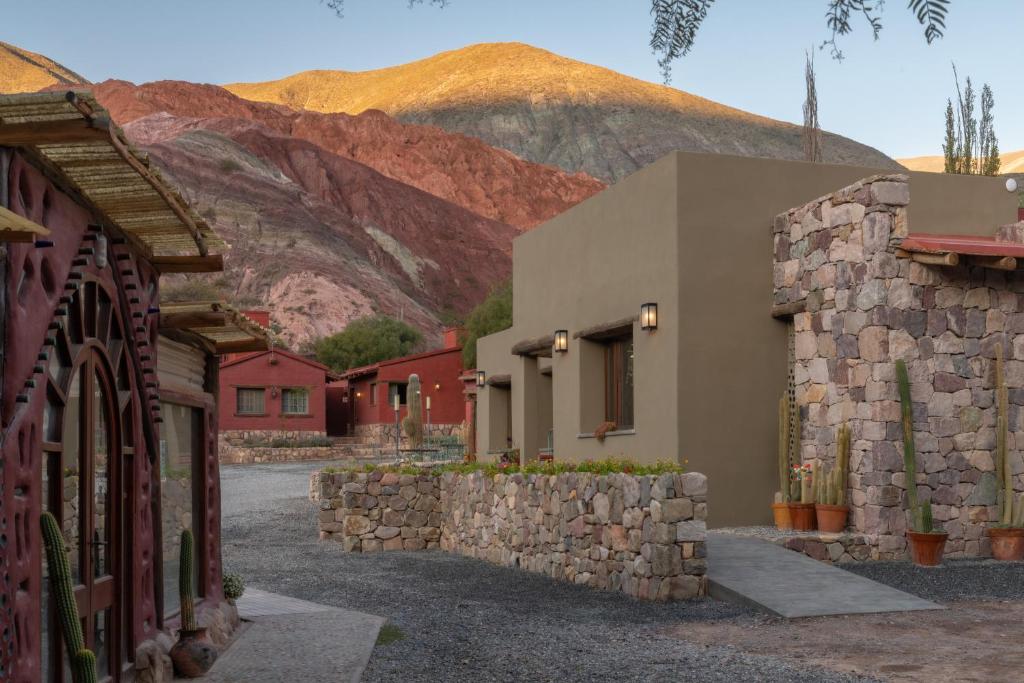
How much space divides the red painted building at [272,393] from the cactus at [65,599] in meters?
35.7

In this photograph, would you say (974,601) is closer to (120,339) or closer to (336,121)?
(120,339)

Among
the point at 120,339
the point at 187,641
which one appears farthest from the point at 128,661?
the point at 120,339

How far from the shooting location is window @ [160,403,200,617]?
7.82 metres

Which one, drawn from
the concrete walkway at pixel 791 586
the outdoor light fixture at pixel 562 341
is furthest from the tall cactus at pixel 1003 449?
the outdoor light fixture at pixel 562 341

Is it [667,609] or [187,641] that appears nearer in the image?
[187,641]

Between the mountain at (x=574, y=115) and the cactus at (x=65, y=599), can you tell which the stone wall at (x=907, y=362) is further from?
the mountain at (x=574, y=115)

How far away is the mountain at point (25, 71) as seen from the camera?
101500 millimetres

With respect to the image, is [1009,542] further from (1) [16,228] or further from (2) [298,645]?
(1) [16,228]

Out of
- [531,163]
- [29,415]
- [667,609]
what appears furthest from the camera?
[531,163]

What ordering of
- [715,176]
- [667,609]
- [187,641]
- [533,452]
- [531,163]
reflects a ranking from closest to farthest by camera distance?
1. [187,641]
2. [667,609]
3. [715,176]
4. [533,452]
5. [531,163]

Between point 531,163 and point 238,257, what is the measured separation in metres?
43.2

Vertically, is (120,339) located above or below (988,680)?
above

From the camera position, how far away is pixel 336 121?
10338 cm

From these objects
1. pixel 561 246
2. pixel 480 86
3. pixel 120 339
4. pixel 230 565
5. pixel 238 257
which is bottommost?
pixel 230 565
